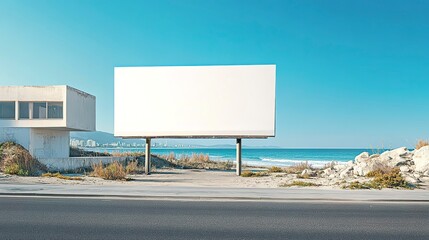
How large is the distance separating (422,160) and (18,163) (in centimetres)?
2089

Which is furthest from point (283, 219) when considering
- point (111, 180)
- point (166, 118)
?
point (166, 118)

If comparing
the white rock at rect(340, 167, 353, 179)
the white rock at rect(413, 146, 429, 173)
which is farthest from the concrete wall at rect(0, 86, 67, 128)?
the white rock at rect(413, 146, 429, 173)

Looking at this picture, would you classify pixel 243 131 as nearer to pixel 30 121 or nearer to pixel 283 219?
pixel 283 219

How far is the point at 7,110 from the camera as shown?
85.7 feet

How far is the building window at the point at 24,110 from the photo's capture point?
26.1m

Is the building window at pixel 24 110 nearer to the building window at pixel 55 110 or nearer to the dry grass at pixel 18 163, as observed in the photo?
the building window at pixel 55 110

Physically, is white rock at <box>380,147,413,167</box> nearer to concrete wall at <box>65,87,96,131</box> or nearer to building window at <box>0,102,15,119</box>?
concrete wall at <box>65,87,96,131</box>

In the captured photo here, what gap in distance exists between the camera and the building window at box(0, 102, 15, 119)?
26.0 metres

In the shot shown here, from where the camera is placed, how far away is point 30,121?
25797 mm

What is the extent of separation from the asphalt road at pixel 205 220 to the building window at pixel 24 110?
16.4m

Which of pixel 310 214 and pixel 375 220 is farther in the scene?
pixel 310 214

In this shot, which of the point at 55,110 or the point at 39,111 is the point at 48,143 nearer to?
the point at 39,111

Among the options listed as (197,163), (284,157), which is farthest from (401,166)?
(284,157)

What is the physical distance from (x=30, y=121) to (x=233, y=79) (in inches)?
593
